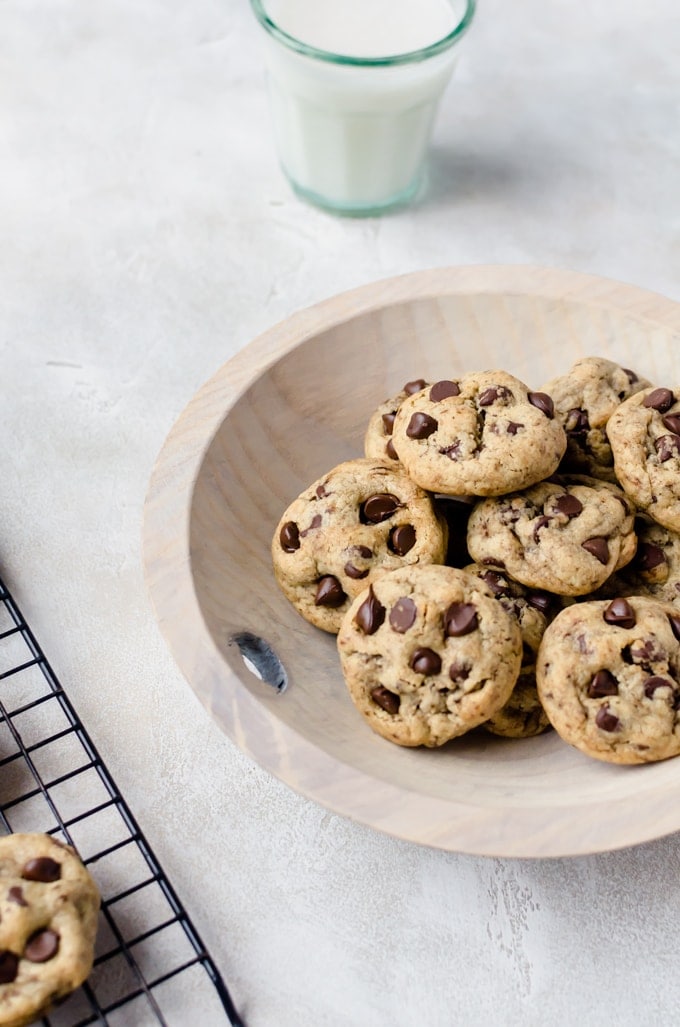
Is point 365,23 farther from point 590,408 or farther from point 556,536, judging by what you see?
point 556,536

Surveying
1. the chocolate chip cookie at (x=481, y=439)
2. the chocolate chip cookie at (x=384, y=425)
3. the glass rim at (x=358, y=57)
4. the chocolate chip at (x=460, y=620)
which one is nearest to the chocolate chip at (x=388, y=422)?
the chocolate chip cookie at (x=384, y=425)

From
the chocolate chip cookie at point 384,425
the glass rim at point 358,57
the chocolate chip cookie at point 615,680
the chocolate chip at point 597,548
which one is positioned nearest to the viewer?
the chocolate chip cookie at point 615,680

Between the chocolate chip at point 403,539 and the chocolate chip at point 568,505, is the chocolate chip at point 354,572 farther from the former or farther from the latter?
the chocolate chip at point 568,505

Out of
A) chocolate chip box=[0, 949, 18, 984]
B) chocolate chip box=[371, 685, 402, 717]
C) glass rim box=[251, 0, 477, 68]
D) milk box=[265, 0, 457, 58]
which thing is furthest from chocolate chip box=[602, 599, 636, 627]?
milk box=[265, 0, 457, 58]

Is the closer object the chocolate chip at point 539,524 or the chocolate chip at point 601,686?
the chocolate chip at point 601,686

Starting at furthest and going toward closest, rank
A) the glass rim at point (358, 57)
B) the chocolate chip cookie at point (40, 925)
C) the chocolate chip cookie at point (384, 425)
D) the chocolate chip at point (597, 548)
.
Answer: the glass rim at point (358, 57) → the chocolate chip cookie at point (384, 425) → the chocolate chip at point (597, 548) → the chocolate chip cookie at point (40, 925)

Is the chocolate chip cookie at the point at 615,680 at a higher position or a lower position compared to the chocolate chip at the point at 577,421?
lower

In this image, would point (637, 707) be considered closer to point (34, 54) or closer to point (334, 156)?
point (334, 156)
